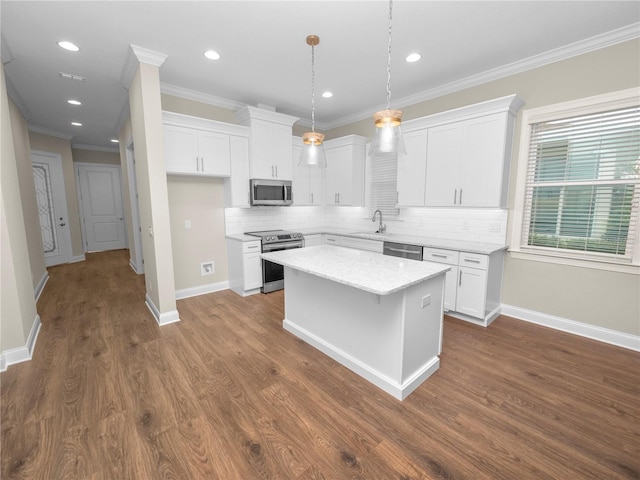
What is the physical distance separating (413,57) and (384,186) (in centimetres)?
207

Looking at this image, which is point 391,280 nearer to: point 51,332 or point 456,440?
point 456,440

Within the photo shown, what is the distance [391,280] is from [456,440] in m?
1.04

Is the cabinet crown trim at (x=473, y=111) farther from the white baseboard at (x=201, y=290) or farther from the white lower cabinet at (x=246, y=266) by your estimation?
the white baseboard at (x=201, y=290)

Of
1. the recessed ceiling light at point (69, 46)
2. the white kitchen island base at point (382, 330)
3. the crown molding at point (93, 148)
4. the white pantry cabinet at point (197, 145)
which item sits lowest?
the white kitchen island base at point (382, 330)

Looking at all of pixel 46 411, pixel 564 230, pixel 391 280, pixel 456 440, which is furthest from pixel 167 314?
pixel 564 230

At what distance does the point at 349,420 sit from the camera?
6.22ft

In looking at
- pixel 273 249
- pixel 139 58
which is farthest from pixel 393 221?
→ pixel 139 58

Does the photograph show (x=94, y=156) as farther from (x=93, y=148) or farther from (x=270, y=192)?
(x=270, y=192)

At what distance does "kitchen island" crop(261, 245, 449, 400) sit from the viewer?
2055 millimetres

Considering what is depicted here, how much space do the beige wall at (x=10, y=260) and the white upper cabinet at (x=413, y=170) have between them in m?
4.23

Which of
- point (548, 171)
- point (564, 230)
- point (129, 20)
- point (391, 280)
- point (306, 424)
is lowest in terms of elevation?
point (306, 424)

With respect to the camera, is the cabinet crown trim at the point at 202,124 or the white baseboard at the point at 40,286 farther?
the white baseboard at the point at 40,286

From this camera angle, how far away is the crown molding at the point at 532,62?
8.60 ft

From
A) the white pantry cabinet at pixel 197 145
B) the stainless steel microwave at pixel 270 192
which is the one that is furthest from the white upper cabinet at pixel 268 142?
the white pantry cabinet at pixel 197 145
